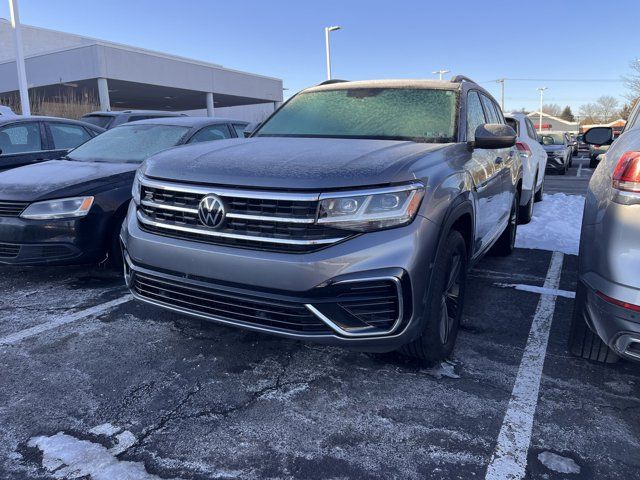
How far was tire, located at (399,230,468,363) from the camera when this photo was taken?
8.30 feet

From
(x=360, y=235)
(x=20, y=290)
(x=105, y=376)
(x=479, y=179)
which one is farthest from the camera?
(x=20, y=290)

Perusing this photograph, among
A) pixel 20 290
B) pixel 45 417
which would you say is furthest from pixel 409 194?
pixel 20 290

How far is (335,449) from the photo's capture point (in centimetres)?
219

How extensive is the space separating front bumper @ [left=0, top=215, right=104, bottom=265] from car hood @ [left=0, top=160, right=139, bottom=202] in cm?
23

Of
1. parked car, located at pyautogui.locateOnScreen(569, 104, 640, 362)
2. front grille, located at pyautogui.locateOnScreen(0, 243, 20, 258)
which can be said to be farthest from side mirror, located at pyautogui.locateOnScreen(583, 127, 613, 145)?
front grille, located at pyautogui.locateOnScreen(0, 243, 20, 258)

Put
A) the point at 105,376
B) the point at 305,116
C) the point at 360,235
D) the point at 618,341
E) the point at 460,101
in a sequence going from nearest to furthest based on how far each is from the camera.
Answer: the point at 618,341 → the point at 360,235 → the point at 105,376 → the point at 460,101 → the point at 305,116

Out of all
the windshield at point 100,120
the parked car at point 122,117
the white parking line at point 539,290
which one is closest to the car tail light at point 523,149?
the white parking line at point 539,290

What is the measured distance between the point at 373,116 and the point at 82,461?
Result: 2.75 metres

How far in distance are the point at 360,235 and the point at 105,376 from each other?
1.69m

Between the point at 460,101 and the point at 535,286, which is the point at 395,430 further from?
the point at 535,286

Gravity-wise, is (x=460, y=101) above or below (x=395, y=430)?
above

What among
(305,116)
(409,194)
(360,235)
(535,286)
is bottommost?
(535,286)

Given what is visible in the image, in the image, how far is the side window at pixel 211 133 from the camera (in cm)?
565

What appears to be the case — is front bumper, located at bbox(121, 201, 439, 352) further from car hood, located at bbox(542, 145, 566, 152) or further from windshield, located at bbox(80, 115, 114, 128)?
car hood, located at bbox(542, 145, 566, 152)
